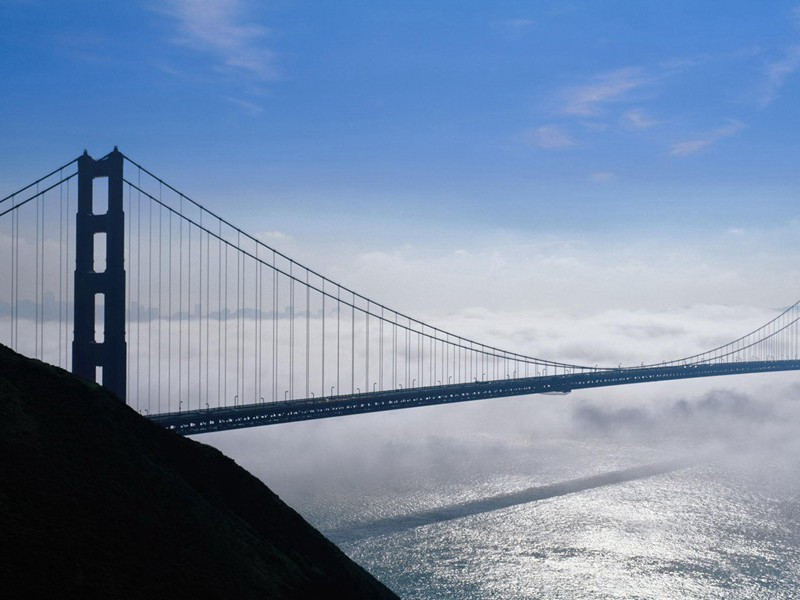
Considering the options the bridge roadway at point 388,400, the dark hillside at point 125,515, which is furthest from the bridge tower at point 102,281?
the dark hillside at point 125,515

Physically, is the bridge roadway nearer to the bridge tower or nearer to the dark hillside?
the bridge tower

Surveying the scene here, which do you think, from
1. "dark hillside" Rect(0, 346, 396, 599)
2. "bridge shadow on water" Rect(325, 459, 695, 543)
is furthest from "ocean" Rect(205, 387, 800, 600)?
"dark hillside" Rect(0, 346, 396, 599)

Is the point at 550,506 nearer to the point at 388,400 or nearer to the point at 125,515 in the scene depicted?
the point at 388,400

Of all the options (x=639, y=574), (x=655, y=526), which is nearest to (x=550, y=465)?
(x=655, y=526)

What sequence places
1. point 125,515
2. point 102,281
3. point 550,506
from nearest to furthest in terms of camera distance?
point 125,515
point 102,281
point 550,506

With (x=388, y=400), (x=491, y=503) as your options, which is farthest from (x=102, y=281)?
(x=491, y=503)

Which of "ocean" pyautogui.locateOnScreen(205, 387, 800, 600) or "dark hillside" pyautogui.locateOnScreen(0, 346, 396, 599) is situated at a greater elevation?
"dark hillside" pyautogui.locateOnScreen(0, 346, 396, 599)

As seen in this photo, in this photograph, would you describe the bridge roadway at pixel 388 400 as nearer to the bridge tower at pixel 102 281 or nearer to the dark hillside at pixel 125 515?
the bridge tower at pixel 102 281
